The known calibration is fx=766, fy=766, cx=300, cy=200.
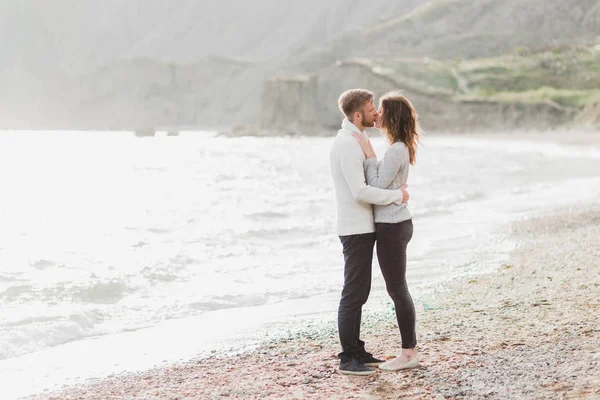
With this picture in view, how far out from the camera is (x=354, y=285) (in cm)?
482

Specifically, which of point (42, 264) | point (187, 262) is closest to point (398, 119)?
point (187, 262)

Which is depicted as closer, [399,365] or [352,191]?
[352,191]

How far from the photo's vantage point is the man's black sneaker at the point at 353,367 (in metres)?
4.77

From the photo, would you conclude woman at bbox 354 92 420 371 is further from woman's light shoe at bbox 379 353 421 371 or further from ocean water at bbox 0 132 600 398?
ocean water at bbox 0 132 600 398

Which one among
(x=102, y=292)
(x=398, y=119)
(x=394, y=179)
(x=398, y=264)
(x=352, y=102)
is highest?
(x=352, y=102)

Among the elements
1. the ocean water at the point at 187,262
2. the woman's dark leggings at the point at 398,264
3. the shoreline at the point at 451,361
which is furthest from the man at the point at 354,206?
the ocean water at the point at 187,262

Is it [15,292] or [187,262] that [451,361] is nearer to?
[15,292]

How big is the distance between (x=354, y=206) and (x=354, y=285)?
0.51 meters

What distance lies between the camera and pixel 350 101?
15.4 ft

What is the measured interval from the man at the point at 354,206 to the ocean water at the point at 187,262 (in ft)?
5.40

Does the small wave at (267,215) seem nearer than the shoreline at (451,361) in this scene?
No

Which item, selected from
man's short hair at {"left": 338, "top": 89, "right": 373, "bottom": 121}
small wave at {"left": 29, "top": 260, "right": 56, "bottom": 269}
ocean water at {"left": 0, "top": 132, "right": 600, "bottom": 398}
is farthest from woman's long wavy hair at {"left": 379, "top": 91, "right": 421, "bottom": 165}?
small wave at {"left": 29, "top": 260, "right": 56, "bottom": 269}

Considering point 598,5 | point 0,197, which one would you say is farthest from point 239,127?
point 0,197

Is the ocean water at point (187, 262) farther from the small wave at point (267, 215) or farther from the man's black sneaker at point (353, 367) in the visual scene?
the man's black sneaker at point (353, 367)
